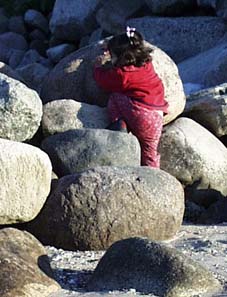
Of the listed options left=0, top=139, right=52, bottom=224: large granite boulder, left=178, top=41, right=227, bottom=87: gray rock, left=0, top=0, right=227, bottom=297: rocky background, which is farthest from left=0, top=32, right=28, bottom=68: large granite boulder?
left=0, top=139, right=52, bottom=224: large granite boulder

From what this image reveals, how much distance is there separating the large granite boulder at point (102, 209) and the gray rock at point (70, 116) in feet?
4.18

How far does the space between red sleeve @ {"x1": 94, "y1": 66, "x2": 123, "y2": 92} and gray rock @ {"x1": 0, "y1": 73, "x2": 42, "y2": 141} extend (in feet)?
2.76

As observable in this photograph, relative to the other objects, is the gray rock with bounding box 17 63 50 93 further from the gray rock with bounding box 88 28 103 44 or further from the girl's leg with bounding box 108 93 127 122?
the gray rock with bounding box 88 28 103 44

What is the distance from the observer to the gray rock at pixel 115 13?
644 inches

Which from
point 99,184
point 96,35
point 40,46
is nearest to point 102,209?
point 99,184

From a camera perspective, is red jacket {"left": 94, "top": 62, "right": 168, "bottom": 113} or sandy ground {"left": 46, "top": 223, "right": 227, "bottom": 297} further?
red jacket {"left": 94, "top": 62, "right": 168, "bottom": 113}

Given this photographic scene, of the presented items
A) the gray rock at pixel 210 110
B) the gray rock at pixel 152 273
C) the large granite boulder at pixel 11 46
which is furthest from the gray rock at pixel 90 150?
the large granite boulder at pixel 11 46

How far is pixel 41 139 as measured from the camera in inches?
332

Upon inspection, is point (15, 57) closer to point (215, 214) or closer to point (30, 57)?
point (30, 57)

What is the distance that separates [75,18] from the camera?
17.2 m

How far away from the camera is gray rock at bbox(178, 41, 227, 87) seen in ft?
37.9

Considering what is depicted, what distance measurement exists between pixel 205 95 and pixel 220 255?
127 inches

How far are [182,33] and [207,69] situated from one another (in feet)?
11.3

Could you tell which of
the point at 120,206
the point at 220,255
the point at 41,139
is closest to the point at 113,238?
the point at 120,206
